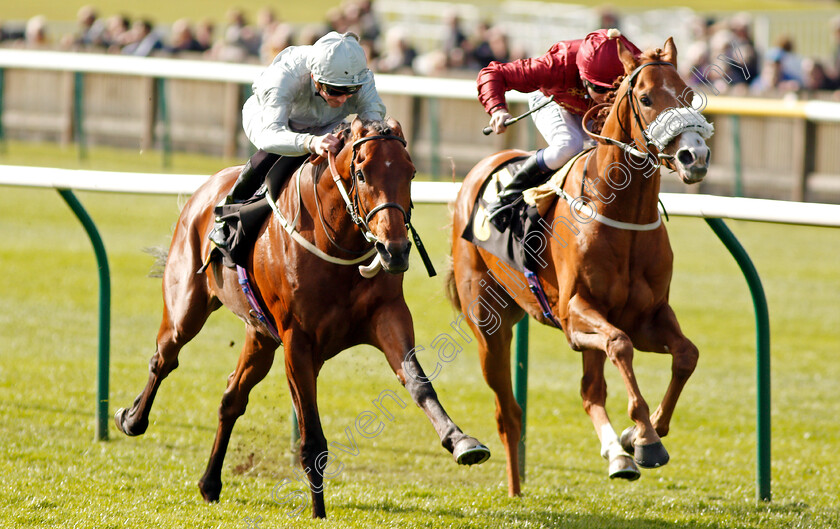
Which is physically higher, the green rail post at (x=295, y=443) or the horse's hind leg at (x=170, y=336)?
the horse's hind leg at (x=170, y=336)

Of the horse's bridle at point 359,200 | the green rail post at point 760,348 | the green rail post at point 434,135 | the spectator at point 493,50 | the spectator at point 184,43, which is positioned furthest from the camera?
the spectator at point 184,43

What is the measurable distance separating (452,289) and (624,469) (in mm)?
1959

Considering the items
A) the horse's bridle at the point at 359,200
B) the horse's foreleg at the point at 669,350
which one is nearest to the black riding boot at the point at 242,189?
the horse's bridle at the point at 359,200

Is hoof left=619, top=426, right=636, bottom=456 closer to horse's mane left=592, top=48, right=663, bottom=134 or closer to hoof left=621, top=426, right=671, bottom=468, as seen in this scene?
hoof left=621, top=426, right=671, bottom=468

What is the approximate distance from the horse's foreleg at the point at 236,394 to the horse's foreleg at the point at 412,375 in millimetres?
831

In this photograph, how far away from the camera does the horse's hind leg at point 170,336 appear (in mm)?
5203

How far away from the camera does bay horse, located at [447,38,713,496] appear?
405 cm

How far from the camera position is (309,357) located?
444 centimetres

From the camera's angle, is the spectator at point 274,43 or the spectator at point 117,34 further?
the spectator at point 117,34

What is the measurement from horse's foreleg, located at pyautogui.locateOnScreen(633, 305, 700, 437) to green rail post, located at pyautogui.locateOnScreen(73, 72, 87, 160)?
11.1 m

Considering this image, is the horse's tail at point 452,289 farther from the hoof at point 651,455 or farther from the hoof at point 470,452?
the hoof at point 470,452

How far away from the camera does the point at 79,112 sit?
47.5 feet

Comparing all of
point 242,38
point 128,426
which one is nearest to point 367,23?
point 242,38

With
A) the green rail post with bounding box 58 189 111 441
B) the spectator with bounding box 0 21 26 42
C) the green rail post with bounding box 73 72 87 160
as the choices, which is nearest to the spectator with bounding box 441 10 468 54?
the green rail post with bounding box 73 72 87 160
